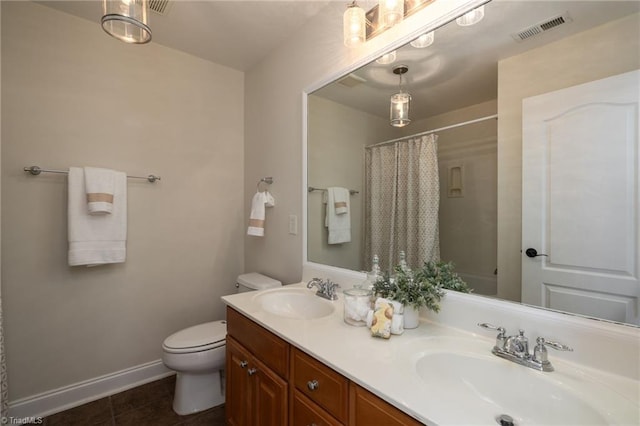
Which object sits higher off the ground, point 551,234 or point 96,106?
point 96,106

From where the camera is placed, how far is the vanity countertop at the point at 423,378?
0.65 meters

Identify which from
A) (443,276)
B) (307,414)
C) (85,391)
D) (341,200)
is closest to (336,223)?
(341,200)

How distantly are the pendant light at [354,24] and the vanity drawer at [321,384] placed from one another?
1375 millimetres

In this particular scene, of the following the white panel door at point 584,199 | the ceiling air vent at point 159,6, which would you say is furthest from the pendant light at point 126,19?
the white panel door at point 584,199

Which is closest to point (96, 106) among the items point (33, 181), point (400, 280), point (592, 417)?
point (33, 181)

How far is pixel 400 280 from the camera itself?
110cm

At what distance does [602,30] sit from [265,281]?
195 cm

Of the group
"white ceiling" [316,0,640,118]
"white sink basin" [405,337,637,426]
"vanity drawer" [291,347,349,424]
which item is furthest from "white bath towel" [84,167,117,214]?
"white sink basin" [405,337,637,426]

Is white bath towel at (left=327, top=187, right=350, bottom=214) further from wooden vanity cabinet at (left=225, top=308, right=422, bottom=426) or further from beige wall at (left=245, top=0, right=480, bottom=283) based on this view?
wooden vanity cabinet at (left=225, top=308, right=422, bottom=426)

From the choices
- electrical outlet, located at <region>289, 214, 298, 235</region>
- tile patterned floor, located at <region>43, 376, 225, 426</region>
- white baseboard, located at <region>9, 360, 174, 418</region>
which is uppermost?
electrical outlet, located at <region>289, 214, 298, 235</region>

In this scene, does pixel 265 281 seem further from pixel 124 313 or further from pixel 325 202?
pixel 124 313

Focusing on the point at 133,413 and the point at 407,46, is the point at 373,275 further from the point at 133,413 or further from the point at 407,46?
the point at 133,413

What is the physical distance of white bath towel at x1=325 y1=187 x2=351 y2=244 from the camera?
66.1 inches

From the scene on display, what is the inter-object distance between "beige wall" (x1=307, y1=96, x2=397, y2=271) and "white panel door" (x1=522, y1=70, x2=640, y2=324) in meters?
0.66
